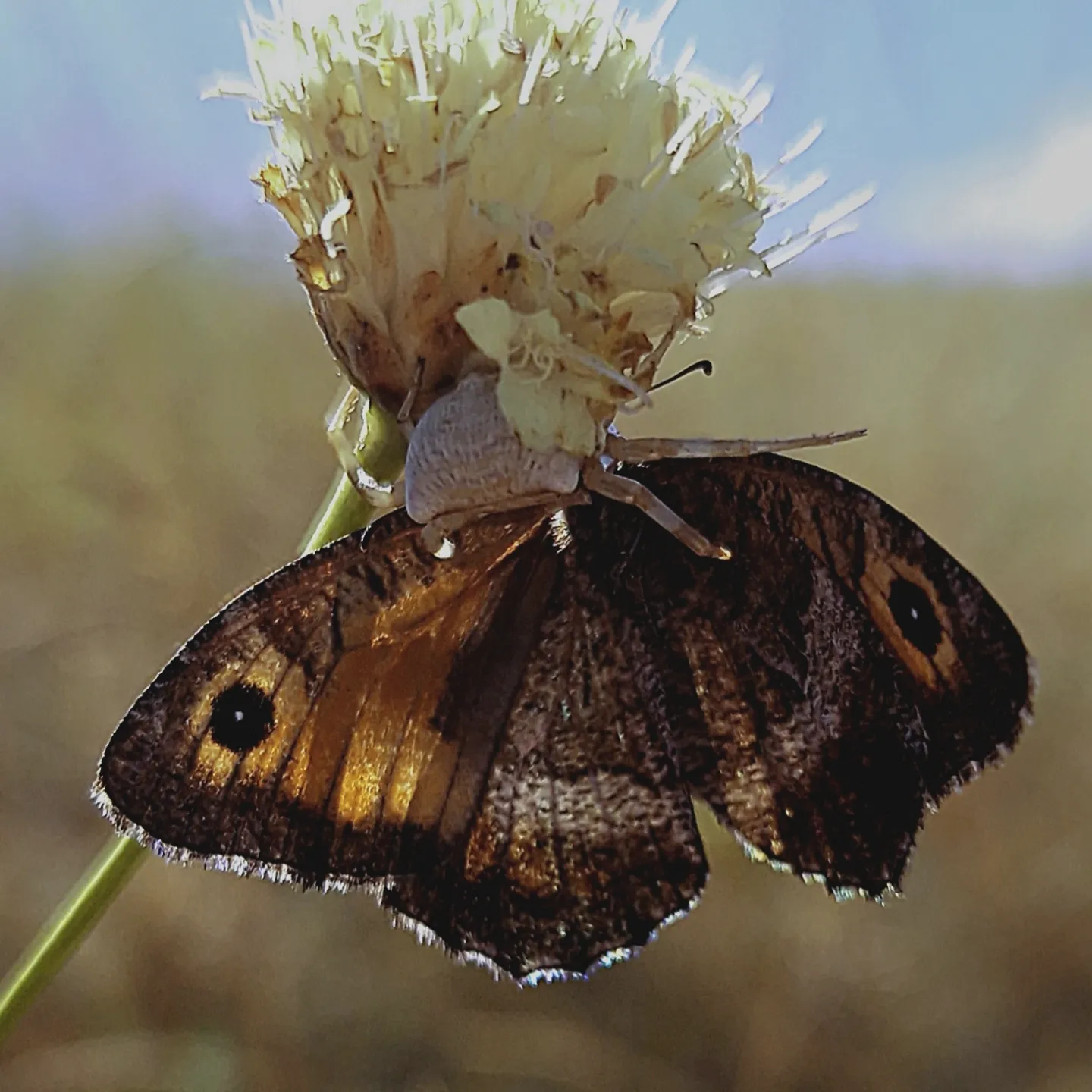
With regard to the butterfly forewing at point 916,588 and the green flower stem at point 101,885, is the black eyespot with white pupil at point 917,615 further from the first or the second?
the green flower stem at point 101,885

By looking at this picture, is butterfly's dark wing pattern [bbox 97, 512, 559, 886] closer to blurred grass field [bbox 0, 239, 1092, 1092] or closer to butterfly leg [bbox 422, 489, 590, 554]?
butterfly leg [bbox 422, 489, 590, 554]

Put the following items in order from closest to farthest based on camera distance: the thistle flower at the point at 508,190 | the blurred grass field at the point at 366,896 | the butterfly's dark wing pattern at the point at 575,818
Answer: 1. the thistle flower at the point at 508,190
2. the butterfly's dark wing pattern at the point at 575,818
3. the blurred grass field at the point at 366,896

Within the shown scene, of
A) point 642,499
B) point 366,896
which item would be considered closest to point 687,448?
point 642,499

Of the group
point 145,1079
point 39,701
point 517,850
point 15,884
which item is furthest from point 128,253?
point 517,850

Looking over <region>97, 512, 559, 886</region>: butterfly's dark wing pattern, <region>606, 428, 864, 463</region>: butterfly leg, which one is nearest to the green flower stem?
<region>97, 512, 559, 886</region>: butterfly's dark wing pattern

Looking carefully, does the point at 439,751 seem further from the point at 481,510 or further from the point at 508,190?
the point at 508,190

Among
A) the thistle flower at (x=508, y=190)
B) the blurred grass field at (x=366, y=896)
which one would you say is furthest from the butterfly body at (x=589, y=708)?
the blurred grass field at (x=366, y=896)

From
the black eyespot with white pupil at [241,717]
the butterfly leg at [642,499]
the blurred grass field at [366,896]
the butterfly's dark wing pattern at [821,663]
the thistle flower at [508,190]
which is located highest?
the thistle flower at [508,190]
